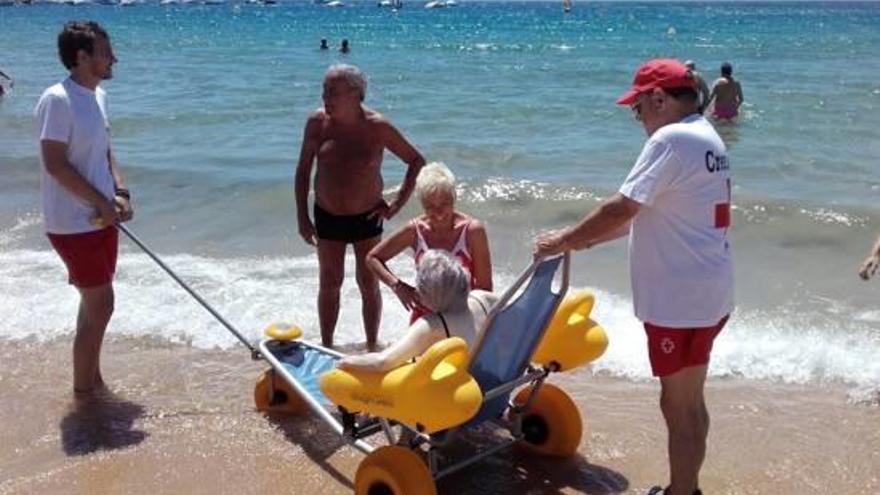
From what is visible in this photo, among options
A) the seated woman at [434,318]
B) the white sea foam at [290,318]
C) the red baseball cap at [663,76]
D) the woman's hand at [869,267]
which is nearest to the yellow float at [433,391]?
the seated woman at [434,318]

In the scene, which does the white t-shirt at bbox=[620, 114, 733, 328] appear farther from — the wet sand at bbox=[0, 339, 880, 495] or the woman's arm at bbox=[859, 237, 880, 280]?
the wet sand at bbox=[0, 339, 880, 495]

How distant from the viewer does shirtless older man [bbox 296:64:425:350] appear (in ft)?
16.8

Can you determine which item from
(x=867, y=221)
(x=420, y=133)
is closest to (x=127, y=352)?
(x=867, y=221)

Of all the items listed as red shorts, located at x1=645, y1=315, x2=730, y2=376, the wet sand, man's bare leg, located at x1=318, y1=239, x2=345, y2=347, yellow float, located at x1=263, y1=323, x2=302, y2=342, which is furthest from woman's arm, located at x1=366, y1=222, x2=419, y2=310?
red shorts, located at x1=645, y1=315, x2=730, y2=376

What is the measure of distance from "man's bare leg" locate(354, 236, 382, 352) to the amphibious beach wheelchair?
94 cm

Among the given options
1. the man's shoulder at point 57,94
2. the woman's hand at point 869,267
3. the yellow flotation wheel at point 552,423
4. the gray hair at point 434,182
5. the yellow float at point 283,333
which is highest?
the man's shoulder at point 57,94

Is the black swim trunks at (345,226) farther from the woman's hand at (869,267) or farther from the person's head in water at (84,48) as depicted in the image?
the woman's hand at (869,267)

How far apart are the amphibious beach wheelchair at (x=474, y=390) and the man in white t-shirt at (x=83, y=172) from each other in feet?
3.04

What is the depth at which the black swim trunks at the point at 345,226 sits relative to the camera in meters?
5.28

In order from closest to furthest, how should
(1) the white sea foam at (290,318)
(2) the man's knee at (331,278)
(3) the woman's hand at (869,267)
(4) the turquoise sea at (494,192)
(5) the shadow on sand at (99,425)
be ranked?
1. (3) the woman's hand at (869,267)
2. (5) the shadow on sand at (99,425)
3. (2) the man's knee at (331,278)
4. (1) the white sea foam at (290,318)
5. (4) the turquoise sea at (494,192)

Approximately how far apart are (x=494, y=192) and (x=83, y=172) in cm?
593

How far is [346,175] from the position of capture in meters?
5.20

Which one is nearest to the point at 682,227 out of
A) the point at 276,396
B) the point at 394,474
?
the point at 394,474

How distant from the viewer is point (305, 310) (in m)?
6.73
